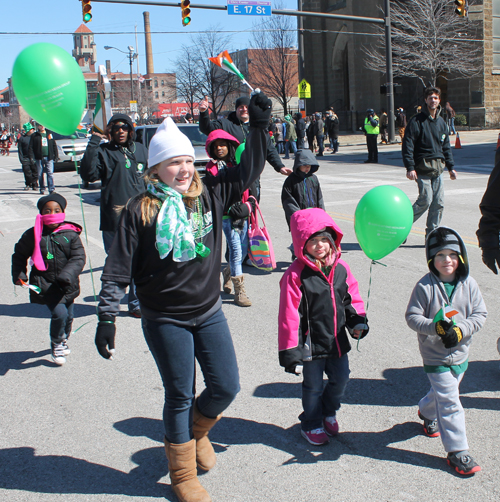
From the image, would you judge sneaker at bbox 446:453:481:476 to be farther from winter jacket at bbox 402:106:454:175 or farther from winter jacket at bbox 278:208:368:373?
winter jacket at bbox 402:106:454:175

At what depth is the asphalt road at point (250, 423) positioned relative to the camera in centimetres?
303

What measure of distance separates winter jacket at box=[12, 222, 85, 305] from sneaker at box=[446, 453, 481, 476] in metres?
2.99

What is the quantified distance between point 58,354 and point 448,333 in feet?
10.3

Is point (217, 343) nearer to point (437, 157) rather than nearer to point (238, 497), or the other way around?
point (238, 497)

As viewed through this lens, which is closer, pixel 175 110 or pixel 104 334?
pixel 104 334

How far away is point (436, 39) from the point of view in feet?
105

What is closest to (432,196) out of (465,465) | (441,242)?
(441,242)

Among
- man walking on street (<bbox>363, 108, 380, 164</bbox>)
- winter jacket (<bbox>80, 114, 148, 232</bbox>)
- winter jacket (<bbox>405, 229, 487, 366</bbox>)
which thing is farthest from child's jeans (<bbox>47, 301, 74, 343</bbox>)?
man walking on street (<bbox>363, 108, 380, 164</bbox>)

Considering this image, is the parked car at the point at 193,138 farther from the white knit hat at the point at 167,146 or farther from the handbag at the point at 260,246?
the white knit hat at the point at 167,146

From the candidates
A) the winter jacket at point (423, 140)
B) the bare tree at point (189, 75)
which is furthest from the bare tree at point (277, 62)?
the winter jacket at point (423, 140)

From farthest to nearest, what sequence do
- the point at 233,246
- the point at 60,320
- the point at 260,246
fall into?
the point at 233,246, the point at 260,246, the point at 60,320

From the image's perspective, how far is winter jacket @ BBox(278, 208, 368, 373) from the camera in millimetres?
3180

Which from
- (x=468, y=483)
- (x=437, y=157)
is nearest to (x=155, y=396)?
(x=468, y=483)

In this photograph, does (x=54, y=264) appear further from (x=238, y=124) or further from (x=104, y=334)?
(x=238, y=124)
